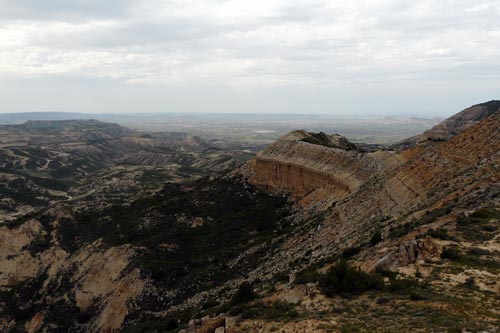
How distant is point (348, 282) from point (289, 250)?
20.8 meters

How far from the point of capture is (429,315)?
15781mm

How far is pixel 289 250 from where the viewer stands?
40250mm

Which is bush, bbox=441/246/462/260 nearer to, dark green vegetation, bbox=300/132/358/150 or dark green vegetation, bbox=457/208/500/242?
dark green vegetation, bbox=457/208/500/242

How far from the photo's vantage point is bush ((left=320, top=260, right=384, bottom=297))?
19453 millimetres

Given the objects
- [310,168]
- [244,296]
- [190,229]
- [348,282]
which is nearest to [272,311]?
[348,282]

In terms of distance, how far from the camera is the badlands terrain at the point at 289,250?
1853 centimetres

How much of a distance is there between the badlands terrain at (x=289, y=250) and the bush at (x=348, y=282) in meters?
0.06

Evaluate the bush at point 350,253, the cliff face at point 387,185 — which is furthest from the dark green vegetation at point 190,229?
the bush at point 350,253

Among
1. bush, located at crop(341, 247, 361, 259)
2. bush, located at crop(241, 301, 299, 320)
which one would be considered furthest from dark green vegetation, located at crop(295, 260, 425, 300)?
bush, located at crop(341, 247, 361, 259)

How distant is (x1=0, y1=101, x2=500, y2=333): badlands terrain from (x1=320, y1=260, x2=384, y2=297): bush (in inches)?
2.5

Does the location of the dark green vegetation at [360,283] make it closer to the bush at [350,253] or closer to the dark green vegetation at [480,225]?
the bush at [350,253]

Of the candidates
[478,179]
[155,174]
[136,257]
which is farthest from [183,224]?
[155,174]

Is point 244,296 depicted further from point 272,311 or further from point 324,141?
point 324,141

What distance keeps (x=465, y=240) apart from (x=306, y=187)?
126ft
